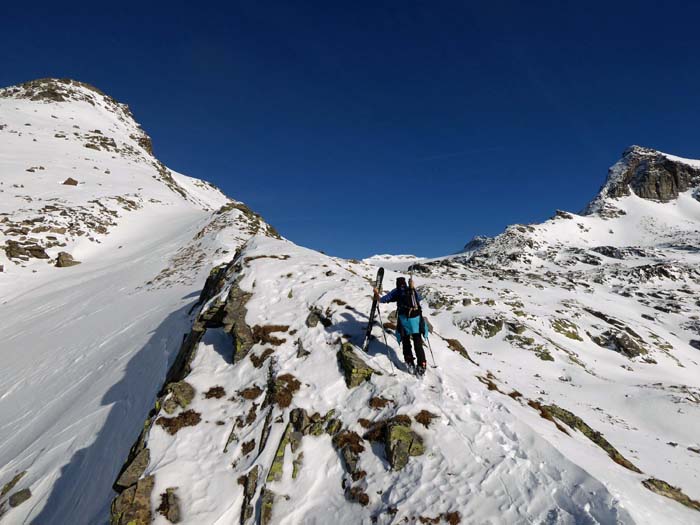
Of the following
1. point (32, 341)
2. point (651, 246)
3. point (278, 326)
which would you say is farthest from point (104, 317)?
point (651, 246)

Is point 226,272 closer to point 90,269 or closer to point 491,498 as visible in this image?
point 491,498

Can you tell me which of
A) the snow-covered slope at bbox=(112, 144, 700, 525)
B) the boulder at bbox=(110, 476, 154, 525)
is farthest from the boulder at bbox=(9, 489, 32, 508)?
Answer: the boulder at bbox=(110, 476, 154, 525)

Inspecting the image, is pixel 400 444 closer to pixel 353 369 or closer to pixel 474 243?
pixel 353 369

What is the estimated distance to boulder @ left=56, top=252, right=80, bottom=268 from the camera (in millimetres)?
34938

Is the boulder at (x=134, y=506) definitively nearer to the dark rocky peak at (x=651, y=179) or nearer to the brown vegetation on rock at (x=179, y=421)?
the brown vegetation on rock at (x=179, y=421)

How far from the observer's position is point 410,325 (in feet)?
→ 33.3

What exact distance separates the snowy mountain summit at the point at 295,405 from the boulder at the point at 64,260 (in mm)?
313

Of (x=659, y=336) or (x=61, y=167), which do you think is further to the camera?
(x=61, y=167)

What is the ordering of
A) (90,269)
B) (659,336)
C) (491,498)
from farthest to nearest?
(659,336) → (90,269) → (491,498)

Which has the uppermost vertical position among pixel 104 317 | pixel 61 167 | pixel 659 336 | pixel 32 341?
pixel 61 167

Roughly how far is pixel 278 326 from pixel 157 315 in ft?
37.1

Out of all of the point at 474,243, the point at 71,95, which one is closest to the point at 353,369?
the point at 71,95

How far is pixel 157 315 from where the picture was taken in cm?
1945

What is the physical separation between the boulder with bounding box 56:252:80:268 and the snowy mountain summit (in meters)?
0.31
